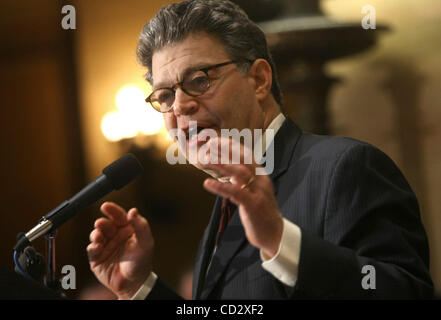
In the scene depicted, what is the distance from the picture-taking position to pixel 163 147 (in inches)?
210

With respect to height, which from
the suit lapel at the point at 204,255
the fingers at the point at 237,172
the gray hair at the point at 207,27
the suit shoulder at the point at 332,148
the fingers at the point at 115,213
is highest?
the gray hair at the point at 207,27

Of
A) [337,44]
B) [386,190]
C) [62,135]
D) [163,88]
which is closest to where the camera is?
[386,190]

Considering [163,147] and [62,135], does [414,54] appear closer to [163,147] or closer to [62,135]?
[163,147]

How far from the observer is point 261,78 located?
1731mm

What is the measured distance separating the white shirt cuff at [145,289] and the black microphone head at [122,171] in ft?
1.13

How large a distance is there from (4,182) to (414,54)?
3.81 meters

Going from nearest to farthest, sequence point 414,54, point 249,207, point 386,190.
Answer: point 249,207 < point 386,190 < point 414,54

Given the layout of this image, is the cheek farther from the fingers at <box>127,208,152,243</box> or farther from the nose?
the fingers at <box>127,208,152,243</box>

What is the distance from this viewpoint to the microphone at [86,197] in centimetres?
138

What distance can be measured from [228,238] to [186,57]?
55cm

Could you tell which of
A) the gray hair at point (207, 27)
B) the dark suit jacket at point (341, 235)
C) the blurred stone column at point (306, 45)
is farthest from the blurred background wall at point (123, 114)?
the dark suit jacket at point (341, 235)

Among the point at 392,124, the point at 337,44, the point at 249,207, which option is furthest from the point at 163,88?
the point at 392,124

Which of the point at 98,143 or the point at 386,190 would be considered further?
the point at 98,143

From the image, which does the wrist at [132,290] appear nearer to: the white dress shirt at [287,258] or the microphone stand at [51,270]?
the microphone stand at [51,270]
